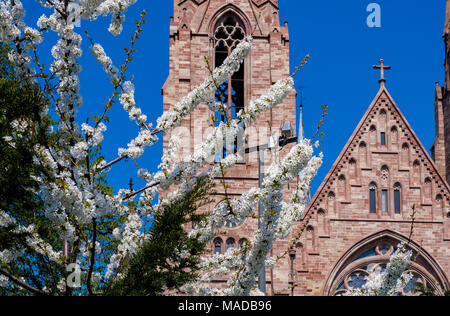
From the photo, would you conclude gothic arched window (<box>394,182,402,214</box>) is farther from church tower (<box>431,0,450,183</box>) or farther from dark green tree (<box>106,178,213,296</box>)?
dark green tree (<box>106,178,213,296</box>)

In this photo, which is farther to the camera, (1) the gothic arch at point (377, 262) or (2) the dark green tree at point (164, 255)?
(1) the gothic arch at point (377, 262)

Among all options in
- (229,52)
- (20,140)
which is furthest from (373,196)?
(20,140)

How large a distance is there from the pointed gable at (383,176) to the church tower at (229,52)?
1951mm

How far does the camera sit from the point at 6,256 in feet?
34.2

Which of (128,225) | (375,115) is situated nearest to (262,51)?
(375,115)

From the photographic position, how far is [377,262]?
24.6m

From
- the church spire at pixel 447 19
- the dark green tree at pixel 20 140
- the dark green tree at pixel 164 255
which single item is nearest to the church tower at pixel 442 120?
the church spire at pixel 447 19

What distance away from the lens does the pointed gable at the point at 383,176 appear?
2533cm

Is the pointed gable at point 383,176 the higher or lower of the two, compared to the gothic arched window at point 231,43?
lower

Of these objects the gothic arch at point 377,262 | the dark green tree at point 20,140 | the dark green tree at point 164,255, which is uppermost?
the gothic arch at point 377,262

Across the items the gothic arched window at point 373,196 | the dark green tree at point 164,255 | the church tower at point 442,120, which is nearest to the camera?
the dark green tree at point 164,255

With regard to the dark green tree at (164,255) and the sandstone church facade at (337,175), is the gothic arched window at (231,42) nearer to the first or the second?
the sandstone church facade at (337,175)
